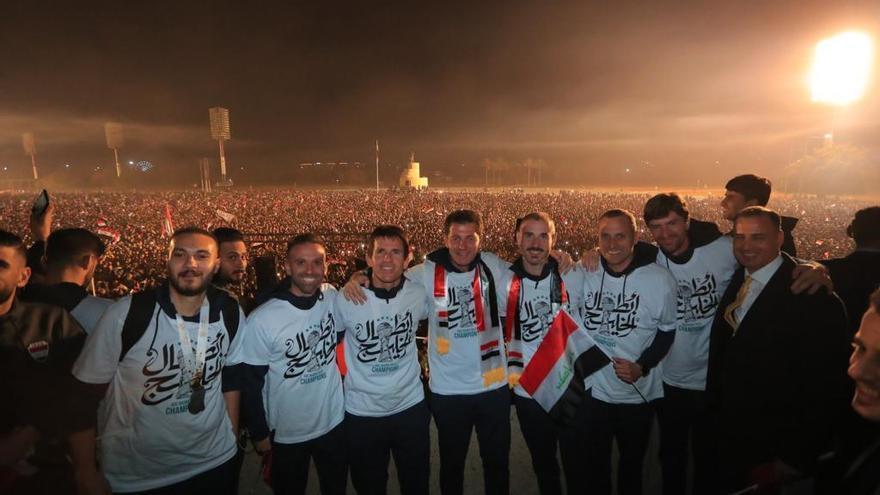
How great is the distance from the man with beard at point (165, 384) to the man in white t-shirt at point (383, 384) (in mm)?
892

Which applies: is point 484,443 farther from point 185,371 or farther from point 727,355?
point 185,371

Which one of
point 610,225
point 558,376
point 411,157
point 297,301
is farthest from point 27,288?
point 411,157

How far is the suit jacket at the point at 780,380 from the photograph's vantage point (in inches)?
97.3

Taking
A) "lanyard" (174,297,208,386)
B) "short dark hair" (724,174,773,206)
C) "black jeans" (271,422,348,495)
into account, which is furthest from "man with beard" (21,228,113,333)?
"short dark hair" (724,174,773,206)

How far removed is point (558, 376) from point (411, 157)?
86983mm

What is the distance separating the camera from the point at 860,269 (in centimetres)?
338

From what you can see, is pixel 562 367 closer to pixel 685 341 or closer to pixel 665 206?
pixel 685 341

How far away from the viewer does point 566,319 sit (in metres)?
3.31

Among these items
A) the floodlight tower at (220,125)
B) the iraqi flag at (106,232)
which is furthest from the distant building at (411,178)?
the iraqi flag at (106,232)

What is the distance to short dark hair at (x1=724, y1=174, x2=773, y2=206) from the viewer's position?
166 inches

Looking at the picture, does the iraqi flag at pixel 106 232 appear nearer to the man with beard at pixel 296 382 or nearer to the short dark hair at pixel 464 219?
the man with beard at pixel 296 382

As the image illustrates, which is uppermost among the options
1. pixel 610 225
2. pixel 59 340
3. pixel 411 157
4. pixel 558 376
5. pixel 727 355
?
pixel 411 157

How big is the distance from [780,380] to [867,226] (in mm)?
1972

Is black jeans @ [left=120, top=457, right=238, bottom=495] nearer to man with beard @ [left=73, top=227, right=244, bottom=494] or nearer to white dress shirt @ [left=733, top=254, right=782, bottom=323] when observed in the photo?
man with beard @ [left=73, top=227, right=244, bottom=494]
